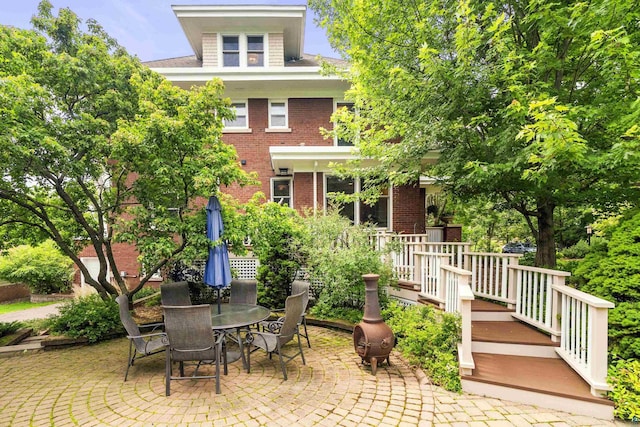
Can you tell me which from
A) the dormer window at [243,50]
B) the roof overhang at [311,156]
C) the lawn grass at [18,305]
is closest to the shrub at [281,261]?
the roof overhang at [311,156]

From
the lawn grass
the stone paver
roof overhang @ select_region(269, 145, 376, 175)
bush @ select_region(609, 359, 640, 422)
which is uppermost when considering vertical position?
roof overhang @ select_region(269, 145, 376, 175)

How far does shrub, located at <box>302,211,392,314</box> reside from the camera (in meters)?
6.42

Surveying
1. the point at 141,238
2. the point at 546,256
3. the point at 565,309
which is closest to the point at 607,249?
the point at 565,309

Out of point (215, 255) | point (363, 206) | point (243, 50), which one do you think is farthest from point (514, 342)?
point (243, 50)

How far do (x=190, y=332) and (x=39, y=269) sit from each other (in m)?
13.0

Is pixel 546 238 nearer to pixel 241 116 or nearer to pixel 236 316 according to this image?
pixel 236 316

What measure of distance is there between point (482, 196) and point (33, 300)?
17.5 metres

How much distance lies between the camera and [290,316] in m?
4.51

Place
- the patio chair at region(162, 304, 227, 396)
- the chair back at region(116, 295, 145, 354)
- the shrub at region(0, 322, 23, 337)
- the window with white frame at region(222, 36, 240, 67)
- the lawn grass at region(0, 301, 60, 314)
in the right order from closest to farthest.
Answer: the patio chair at region(162, 304, 227, 396)
the chair back at region(116, 295, 145, 354)
the shrub at region(0, 322, 23, 337)
the lawn grass at region(0, 301, 60, 314)
the window with white frame at region(222, 36, 240, 67)

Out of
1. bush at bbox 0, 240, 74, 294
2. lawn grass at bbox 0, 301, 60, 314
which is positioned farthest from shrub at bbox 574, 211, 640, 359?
lawn grass at bbox 0, 301, 60, 314

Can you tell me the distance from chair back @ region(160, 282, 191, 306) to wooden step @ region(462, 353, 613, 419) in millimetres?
5004

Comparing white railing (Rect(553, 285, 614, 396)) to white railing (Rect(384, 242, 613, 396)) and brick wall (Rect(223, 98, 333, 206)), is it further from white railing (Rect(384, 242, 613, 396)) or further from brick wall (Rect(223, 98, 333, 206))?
brick wall (Rect(223, 98, 333, 206))

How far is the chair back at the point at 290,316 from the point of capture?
14.6 feet

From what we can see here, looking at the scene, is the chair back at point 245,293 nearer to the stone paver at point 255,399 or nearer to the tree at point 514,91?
the stone paver at point 255,399
